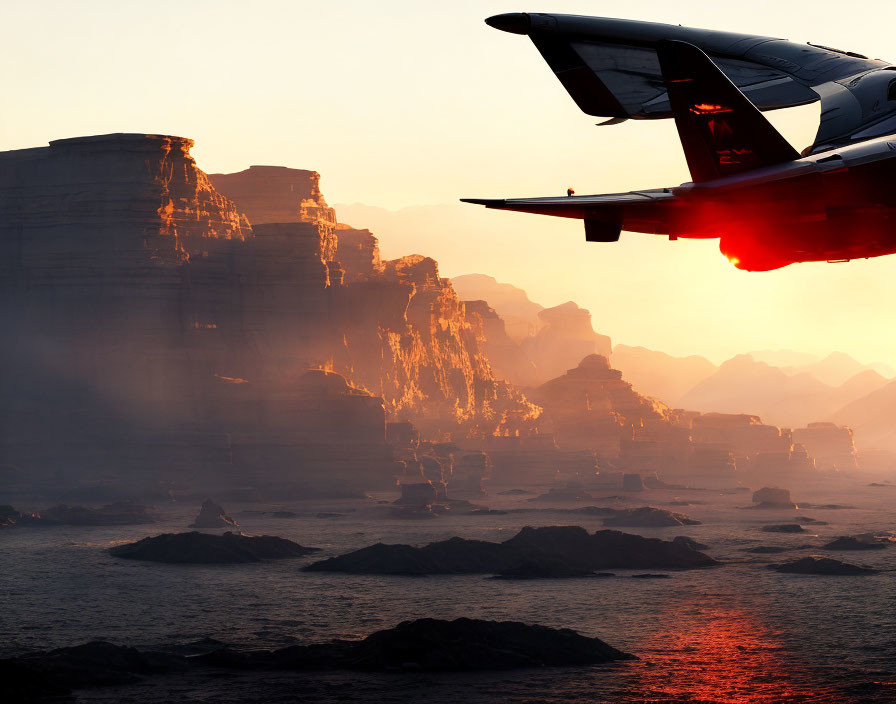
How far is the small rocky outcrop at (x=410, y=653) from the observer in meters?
102

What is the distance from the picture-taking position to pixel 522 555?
553 ft

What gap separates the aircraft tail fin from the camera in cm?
1009

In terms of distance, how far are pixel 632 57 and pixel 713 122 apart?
234 cm

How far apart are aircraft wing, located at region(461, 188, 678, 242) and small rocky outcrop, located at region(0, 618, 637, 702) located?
97432 mm

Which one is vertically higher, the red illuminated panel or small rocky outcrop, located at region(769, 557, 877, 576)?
the red illuminated panel

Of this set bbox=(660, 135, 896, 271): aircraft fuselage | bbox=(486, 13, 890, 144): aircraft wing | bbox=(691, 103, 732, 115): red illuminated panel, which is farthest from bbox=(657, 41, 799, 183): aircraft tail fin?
bbox=(486, 13, 890, 144): aircraft wing

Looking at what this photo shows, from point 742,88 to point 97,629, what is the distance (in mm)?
127176

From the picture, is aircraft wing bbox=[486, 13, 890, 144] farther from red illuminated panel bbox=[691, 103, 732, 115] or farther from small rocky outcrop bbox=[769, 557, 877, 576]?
small rocky outcrop bbox=[769, 557, 877, 576]

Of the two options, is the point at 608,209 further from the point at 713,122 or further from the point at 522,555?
the point at 522,555

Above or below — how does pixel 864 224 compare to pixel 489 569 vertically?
above

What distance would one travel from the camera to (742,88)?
39.1ft

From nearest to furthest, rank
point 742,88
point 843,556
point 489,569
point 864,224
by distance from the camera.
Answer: point 864,224, point 742,88, point 489,569, point 843,556

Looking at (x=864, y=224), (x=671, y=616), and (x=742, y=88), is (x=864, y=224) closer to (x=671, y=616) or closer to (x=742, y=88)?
(x=742, y=88)

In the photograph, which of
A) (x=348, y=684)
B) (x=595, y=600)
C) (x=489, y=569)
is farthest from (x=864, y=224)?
(x=489, y=569)
